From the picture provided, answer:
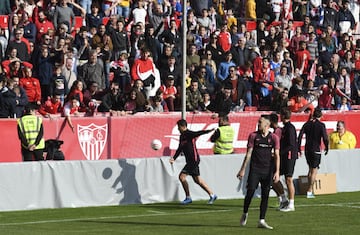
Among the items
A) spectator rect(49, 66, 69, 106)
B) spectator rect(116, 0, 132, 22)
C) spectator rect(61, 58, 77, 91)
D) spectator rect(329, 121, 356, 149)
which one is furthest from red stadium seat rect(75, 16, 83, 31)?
spectator rect(329, 121, 356, 149)

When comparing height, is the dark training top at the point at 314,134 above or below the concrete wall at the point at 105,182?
above

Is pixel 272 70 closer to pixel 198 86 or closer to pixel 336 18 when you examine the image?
pixel 198 86

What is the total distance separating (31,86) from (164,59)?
4721mm

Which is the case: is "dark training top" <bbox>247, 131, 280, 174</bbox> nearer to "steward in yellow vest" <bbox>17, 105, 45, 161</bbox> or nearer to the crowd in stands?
"steward in yellow vest" <bbox>17, 105, 45, 161</bbox>

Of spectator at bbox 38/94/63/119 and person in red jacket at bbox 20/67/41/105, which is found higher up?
person in red jacket at bbox 20/67/41/105

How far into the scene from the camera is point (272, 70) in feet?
108

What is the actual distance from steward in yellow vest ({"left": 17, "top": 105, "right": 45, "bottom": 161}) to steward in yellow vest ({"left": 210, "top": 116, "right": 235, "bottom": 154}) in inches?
156

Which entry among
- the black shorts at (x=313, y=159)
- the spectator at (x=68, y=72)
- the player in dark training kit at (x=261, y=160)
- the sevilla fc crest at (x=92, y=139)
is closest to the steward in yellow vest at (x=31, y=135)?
the sevilla fc crest at (x=92, y=139)

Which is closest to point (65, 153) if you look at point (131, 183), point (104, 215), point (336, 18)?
point (131, 183)

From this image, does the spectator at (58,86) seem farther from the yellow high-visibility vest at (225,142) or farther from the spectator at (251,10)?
the spectator at (251,10)

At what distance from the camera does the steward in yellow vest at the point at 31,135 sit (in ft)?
81.8

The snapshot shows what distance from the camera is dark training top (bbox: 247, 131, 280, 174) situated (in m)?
20.1

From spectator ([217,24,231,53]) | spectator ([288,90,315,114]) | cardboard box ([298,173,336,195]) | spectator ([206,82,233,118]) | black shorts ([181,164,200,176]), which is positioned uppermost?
spectator ([217,24,231,53])

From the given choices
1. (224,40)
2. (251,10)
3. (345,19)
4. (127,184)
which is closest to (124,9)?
(224,40)
